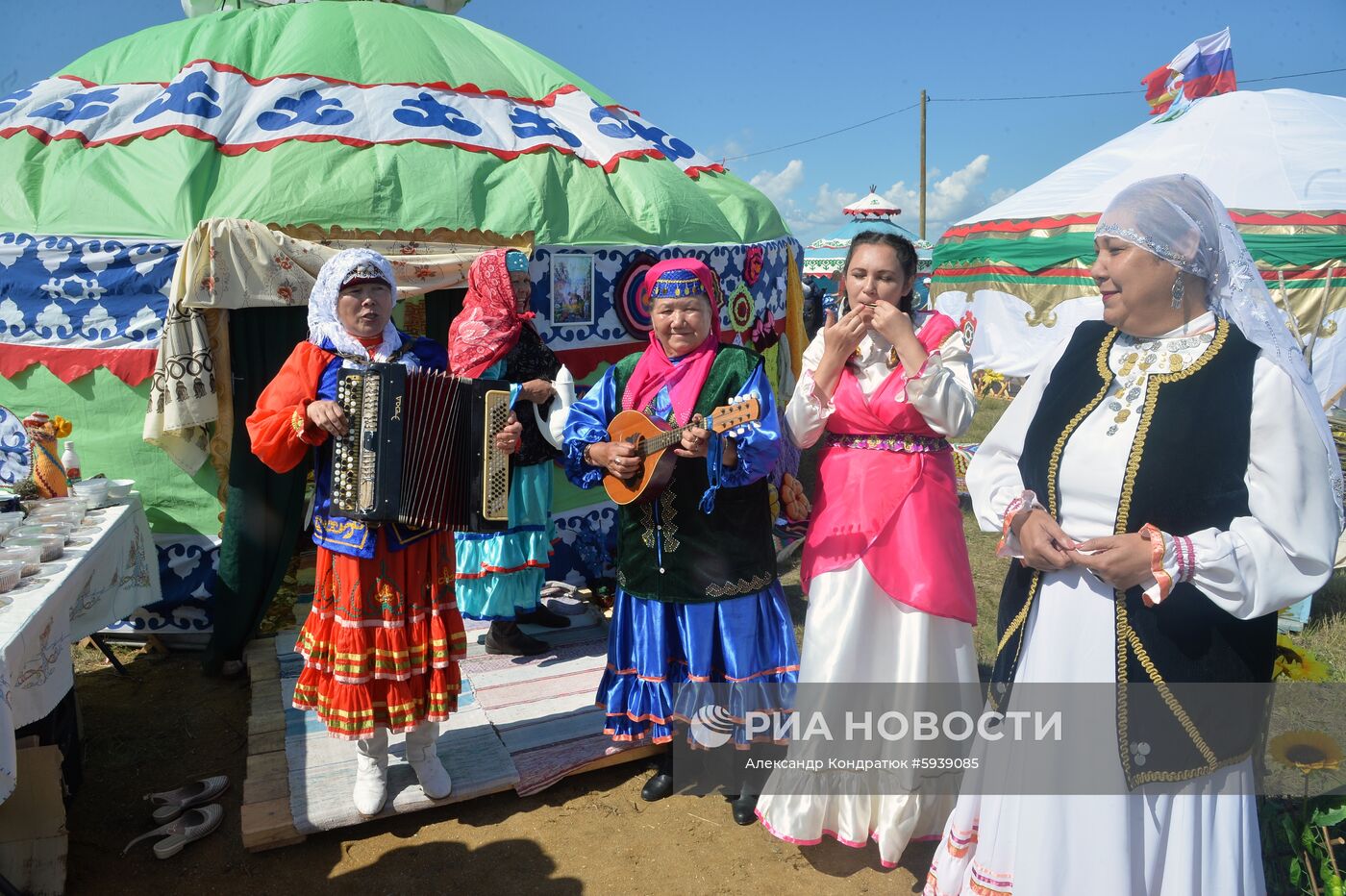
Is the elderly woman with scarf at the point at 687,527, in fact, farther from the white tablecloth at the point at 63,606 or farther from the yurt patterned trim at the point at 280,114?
the yurt patterned trim at the point at 280,114

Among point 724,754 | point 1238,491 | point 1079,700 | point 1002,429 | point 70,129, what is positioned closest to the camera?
point 1238,491

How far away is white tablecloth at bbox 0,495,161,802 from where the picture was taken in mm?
2672

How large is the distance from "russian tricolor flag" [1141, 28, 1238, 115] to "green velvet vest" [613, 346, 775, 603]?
1340 cm

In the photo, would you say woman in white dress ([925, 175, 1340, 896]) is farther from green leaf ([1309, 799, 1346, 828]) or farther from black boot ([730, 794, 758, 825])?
black boot ([730, 794, 758, 825])

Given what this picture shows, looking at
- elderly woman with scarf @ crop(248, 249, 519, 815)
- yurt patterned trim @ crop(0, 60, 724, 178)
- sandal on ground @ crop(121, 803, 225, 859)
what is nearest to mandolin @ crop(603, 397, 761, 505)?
elderly woman with scarf @ crop(248, 249, 519, 815)

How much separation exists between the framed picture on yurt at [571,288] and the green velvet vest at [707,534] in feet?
9.56

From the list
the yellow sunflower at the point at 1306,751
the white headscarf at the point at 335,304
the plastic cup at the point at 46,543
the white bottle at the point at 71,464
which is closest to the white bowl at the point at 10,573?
the plastic cup at the point at 46,543

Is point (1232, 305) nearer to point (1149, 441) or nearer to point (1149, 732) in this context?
point (1149, 441)

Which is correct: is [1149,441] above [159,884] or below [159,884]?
above

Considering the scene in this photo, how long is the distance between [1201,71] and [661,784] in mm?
14194

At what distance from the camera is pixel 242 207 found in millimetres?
5086

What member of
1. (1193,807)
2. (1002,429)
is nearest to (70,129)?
(1002,429)

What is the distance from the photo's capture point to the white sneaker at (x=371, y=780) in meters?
3.28

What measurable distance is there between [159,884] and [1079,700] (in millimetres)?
3066
